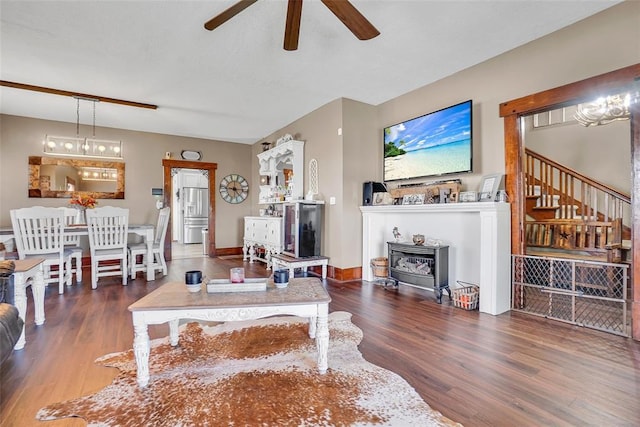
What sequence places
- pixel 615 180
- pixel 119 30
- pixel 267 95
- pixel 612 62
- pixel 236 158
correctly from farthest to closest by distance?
pixel 236 158, pixel 615 180, pixel 267 95, pixel 119 30, pixel 612 62

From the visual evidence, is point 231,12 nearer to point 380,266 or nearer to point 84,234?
point 380,266

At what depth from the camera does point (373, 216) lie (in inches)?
173

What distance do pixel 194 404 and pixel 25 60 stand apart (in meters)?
4.08

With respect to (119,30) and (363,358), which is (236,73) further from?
(363,358)

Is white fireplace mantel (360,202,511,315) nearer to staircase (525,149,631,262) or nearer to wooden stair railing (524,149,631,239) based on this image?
staircase (525,149,631,262)

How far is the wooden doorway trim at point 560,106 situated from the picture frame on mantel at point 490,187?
0.13m

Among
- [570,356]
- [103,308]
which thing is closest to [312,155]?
[103,308]

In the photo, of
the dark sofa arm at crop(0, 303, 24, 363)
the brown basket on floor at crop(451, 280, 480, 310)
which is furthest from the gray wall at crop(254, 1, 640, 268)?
the dark sofa arm at crop(0, 303, 24, 363)

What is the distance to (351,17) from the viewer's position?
2.05 m

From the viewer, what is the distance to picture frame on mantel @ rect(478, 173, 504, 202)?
3051 millimetres

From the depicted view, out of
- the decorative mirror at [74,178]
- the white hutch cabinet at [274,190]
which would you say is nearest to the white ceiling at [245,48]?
the white hutch cabinet at [274,190]

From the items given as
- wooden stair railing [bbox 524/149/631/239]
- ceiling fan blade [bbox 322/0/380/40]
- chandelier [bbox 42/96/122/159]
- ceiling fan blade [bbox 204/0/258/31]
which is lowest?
wooden stair railing [bbox 524/149/631/239]

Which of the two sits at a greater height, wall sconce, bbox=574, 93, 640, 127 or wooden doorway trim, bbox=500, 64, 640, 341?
wall sconce, bbox=574, 93, 640, 127

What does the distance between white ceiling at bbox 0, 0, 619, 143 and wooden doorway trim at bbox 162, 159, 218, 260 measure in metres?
1.87
